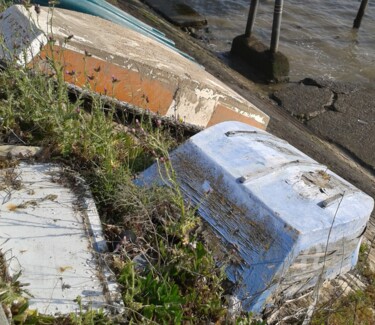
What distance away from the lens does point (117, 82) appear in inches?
167

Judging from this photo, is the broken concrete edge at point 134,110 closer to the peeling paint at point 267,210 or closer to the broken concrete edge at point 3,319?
the peeling paint at point 267,210

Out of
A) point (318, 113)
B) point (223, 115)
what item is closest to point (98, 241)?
point (223, 115)

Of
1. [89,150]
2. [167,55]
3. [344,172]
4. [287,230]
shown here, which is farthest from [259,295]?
[344,172]

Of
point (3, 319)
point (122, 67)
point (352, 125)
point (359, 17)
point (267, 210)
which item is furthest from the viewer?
point (359, 17)

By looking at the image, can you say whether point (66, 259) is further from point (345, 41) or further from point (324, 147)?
point (345, 41)

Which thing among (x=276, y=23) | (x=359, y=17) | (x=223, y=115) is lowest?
(x=359, y=17)

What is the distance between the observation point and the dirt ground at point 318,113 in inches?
265

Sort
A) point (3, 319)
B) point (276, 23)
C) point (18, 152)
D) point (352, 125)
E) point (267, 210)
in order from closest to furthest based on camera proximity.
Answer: point (3, 319) → point (267, 210) → point (18, 152) → point (352, 125) → point (276, 23)

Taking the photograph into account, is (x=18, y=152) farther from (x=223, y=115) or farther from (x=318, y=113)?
(x=318, y=113)

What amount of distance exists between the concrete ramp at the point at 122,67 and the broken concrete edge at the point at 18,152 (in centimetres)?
73

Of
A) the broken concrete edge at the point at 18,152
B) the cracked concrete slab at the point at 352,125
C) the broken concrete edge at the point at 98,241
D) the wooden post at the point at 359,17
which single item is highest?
the broken concrete edge at the point at 18,152

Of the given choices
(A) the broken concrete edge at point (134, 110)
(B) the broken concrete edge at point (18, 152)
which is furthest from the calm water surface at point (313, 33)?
(B) the broken concrete edge at point (18, 152)

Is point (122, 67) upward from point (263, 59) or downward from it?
upward

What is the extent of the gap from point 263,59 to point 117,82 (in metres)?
5.34
